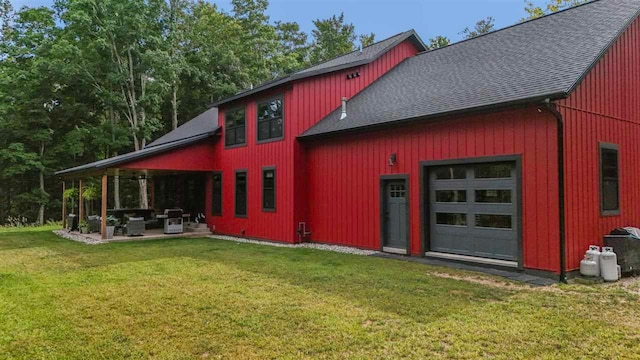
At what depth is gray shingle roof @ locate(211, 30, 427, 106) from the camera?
37.5 feet

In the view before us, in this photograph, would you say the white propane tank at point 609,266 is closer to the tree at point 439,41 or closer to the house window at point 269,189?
the house window at point 269,189

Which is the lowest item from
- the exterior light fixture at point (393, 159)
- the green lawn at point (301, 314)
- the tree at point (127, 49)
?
the green lawn at point (301, 314)

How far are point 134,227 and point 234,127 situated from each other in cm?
470

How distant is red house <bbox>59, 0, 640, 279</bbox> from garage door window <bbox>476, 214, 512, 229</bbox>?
26 millimetres

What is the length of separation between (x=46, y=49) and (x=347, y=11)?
24615 mm

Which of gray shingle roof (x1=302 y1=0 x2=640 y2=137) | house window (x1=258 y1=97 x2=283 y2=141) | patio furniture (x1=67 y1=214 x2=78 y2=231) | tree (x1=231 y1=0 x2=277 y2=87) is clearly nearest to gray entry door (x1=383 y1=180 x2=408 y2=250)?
gray shingle roof (x1=302 y1=0 x2=640 y2=137)

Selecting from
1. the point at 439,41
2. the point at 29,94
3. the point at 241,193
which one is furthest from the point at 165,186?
the point at 439,41

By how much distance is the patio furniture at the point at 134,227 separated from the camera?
13266mm

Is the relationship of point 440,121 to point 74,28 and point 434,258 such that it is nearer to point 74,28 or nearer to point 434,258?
point 434,258

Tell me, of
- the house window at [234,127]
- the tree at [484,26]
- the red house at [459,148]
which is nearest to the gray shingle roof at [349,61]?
the red house at [459,148]

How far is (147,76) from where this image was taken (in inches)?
910

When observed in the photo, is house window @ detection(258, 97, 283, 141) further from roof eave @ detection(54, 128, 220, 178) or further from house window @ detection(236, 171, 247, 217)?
roof eave @ detection(54, 128, 220, 178)

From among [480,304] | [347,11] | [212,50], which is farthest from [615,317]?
[347,11]

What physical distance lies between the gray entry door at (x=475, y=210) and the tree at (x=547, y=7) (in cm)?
1626
